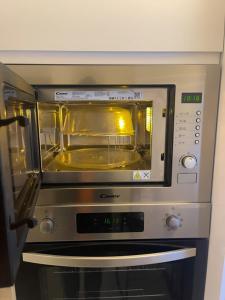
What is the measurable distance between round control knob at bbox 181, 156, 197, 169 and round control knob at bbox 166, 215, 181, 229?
6.3 inches

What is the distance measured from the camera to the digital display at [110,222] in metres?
0.76

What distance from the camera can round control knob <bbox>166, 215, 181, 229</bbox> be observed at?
76 cm

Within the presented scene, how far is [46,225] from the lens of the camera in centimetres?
74

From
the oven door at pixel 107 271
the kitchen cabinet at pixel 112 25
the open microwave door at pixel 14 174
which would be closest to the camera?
the open microwave door at pixel 14 174

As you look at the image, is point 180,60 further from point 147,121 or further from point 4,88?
point 4,88

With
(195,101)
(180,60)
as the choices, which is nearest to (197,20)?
(180,60)

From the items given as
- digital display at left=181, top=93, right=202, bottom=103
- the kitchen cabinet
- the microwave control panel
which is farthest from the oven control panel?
the kitchen cabinet

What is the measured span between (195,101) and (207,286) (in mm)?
579

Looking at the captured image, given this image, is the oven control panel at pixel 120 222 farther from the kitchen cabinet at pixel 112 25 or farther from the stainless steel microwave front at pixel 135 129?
the kitchen cabinet at pixel 112 25

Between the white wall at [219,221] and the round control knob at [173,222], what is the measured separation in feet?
0.35

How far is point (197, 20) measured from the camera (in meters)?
0.66

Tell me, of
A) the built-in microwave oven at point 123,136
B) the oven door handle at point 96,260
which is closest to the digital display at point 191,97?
the built-in microwave oven at point 123,136

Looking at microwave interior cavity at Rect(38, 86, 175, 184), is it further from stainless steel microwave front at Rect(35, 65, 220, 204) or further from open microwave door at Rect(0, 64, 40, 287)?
open microwave door at Rect(0, 64, 40, 287)

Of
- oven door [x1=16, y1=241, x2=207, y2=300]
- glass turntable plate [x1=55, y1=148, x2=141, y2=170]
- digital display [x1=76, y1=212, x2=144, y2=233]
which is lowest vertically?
oven door [x1=16, y1=241, x2=207, y2=300]
